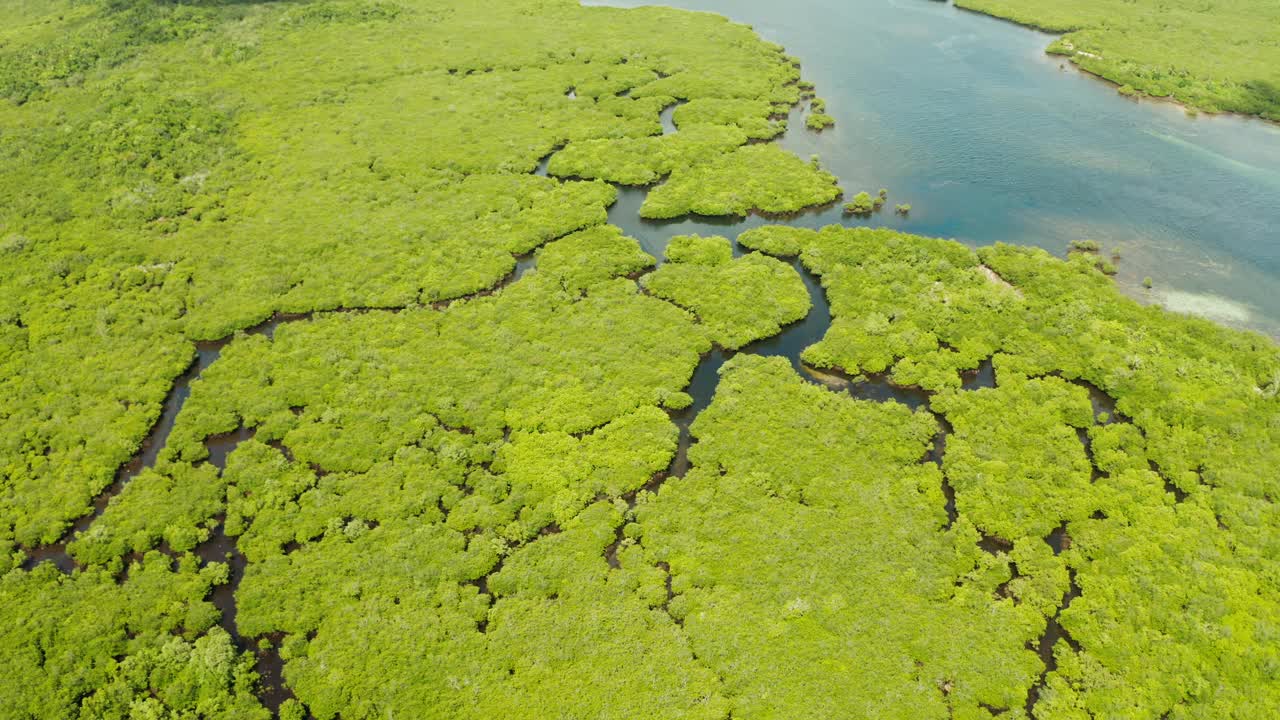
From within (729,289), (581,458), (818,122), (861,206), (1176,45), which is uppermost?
(1176,45)

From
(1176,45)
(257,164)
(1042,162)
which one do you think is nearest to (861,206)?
(1042,162)

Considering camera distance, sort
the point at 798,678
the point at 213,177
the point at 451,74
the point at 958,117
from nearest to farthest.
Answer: the point at 798,678, the point at 213,177, the point at 958,117, the point at 451,74

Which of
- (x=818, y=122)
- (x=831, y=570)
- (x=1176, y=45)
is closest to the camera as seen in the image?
(x=831, y=570)

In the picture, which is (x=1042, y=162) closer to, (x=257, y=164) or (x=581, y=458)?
(x=581, y=458)

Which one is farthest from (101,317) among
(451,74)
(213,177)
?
(451,74)

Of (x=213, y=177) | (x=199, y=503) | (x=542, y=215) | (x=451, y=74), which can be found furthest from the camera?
(x=451, y=74)

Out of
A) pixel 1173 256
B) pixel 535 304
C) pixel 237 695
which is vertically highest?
pixel 1173 256

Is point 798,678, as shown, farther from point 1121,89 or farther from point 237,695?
point 1121,89
